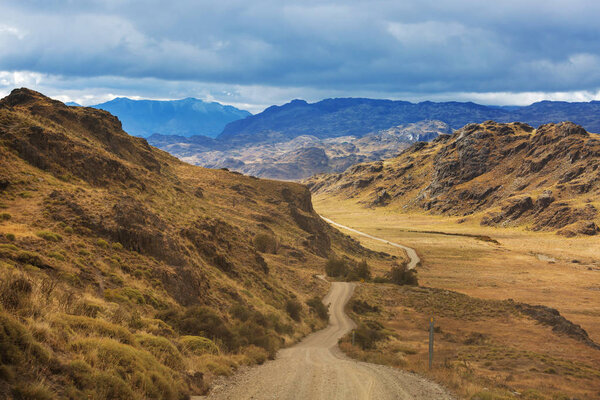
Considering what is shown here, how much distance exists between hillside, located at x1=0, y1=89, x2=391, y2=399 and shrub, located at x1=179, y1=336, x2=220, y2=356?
6 centimetres

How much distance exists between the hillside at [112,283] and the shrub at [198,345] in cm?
6

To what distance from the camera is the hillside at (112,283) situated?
8742 mm

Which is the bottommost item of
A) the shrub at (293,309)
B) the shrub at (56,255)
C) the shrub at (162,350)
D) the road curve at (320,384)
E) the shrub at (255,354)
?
the shrub at (293,309)

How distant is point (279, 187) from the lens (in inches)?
3622

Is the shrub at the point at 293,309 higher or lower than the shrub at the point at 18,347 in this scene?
lower

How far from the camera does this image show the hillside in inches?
344

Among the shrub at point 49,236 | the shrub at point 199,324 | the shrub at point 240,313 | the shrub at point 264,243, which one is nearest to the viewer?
the shrub at point 199,324

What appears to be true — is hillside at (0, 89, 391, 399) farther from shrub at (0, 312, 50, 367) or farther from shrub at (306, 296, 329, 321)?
shrub at (306, 296, 329, 321)

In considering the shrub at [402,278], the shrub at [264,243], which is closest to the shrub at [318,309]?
the shrub at [264,243]

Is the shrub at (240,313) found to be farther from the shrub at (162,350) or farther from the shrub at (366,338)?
the shrub at (162,350)

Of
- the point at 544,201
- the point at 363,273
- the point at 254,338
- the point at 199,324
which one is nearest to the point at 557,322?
the point at 363,273

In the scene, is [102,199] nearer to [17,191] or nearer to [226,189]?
[17,191]

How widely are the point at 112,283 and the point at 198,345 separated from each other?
5823 mm

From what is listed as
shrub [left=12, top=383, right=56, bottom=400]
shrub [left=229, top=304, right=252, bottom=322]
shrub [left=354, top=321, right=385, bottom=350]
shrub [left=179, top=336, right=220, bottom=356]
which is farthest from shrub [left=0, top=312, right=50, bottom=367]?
shrub [left=354, top=321, right=385, bottom=350]
